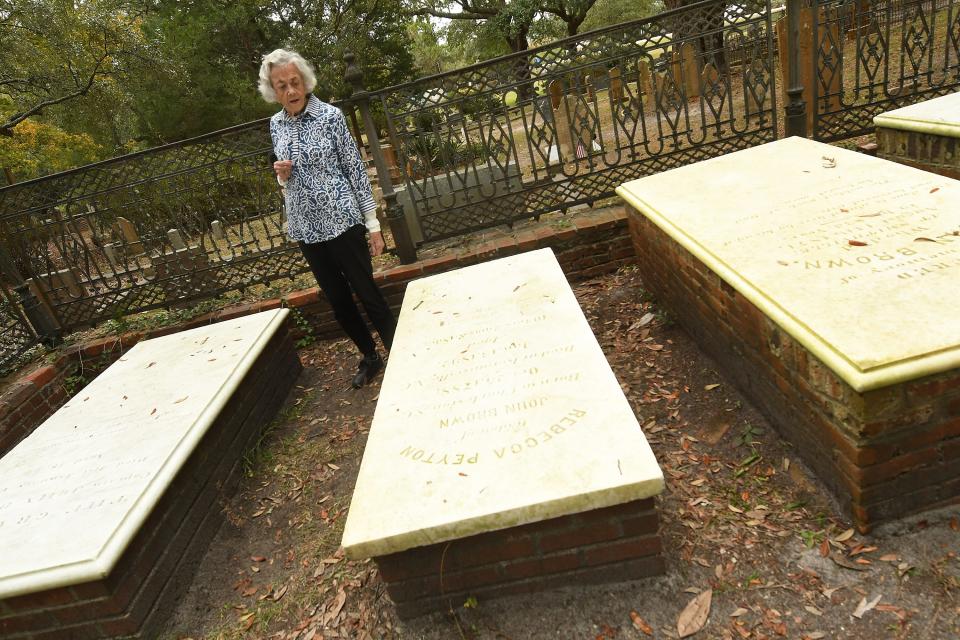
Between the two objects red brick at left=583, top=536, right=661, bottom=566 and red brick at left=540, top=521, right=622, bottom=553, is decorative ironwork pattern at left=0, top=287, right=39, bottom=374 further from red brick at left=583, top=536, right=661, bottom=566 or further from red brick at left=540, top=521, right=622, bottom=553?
red brick at left=583, top=536, right=661, bottom=566

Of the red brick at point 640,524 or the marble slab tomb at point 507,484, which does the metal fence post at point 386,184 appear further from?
the red brick at point 640,524

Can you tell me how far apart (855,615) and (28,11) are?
17654 mm

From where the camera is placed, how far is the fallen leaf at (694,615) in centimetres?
209

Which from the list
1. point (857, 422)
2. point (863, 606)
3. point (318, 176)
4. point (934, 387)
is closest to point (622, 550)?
point (863, 606)

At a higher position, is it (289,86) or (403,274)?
(289,86)

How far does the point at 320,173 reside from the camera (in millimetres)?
3670

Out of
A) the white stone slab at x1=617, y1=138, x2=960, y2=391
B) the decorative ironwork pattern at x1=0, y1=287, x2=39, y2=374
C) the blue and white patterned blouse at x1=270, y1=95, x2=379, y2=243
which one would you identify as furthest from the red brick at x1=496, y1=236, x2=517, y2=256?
the decorative ironwork pattern at x1=0, y1=287, x2=39, y2=374

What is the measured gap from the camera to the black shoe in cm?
440

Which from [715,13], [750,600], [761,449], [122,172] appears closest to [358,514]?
[750,600]

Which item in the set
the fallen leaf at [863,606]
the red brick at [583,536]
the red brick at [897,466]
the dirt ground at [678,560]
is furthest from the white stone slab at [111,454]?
the red brick at [897,466]

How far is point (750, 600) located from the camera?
7.13ft

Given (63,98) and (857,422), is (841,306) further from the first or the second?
(63,98)

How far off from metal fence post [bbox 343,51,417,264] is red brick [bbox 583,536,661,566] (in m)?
3.46

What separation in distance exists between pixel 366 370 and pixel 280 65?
2.15 metres
